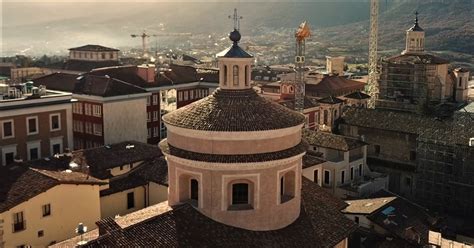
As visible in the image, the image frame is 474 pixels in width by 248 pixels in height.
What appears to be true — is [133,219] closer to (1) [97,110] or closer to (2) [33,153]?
(2) [33,153]

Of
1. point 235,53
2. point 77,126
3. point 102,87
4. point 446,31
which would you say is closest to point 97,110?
point 102,87

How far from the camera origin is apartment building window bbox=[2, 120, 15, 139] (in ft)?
128

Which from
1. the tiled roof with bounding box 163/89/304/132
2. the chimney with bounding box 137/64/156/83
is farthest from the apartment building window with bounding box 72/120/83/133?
the tiled roof with bounding box 163/89/304/132

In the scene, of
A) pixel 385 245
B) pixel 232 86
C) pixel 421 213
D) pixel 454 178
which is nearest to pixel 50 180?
pixel 232 86

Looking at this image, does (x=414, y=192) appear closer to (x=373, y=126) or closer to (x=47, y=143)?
(x=373, y=126)

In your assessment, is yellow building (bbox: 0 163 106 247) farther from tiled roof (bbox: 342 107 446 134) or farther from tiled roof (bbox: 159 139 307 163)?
tiled roof (bbox: 342 107 446 134)

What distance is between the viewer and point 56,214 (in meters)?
29.0

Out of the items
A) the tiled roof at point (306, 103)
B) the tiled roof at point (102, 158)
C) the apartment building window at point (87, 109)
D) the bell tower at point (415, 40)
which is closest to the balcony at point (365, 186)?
the tiled roof at point (306, 103)

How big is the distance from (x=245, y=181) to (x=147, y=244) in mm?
4273

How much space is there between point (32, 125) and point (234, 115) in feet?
75.9

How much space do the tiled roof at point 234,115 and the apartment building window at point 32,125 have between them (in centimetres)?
2059

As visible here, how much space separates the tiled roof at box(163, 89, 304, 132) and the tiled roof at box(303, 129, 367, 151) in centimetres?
2285

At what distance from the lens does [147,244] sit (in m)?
19.3

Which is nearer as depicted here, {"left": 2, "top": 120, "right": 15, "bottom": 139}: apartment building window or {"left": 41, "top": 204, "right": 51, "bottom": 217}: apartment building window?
{"left": 41, "top": 204, "right": 51, "bottom": 217}: apartment building window
